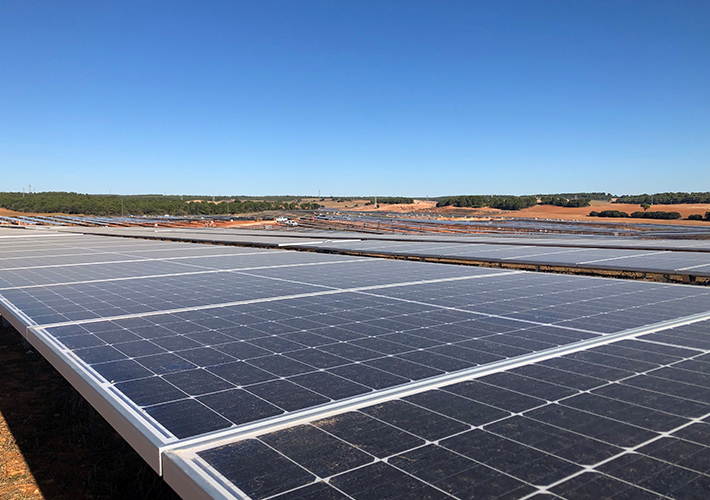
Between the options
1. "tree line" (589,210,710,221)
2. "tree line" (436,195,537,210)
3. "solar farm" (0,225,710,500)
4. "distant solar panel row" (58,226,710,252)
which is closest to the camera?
"solar farm" (0,225,710,500)

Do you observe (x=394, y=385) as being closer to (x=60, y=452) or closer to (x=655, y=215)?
(x=60, y=452)

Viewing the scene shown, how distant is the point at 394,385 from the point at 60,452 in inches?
287

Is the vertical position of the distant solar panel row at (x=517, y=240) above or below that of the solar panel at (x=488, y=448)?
below

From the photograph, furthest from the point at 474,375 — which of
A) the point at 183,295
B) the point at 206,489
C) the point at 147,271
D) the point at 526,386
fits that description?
the point at 147,271

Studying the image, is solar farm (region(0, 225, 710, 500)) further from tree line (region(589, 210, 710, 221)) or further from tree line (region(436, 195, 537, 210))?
tree line (region(436, 195, 537, 210))

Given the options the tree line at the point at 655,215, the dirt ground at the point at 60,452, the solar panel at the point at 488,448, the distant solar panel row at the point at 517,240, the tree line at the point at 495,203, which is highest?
the tree line at the point at 495,203

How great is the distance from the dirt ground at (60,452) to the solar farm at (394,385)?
240cm

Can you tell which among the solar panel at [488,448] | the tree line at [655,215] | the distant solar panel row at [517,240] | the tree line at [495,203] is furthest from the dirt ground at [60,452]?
the tree line at [495,203]

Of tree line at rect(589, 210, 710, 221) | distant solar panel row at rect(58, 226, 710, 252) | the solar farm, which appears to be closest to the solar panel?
the solar farm

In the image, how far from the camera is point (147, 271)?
14961 millimetres

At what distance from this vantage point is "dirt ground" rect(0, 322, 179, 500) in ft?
25.9

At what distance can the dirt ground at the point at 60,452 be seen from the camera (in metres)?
7.89

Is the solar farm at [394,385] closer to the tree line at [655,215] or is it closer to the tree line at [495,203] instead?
the tree line at [655,215]

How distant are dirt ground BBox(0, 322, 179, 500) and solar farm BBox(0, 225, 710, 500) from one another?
2.40m
